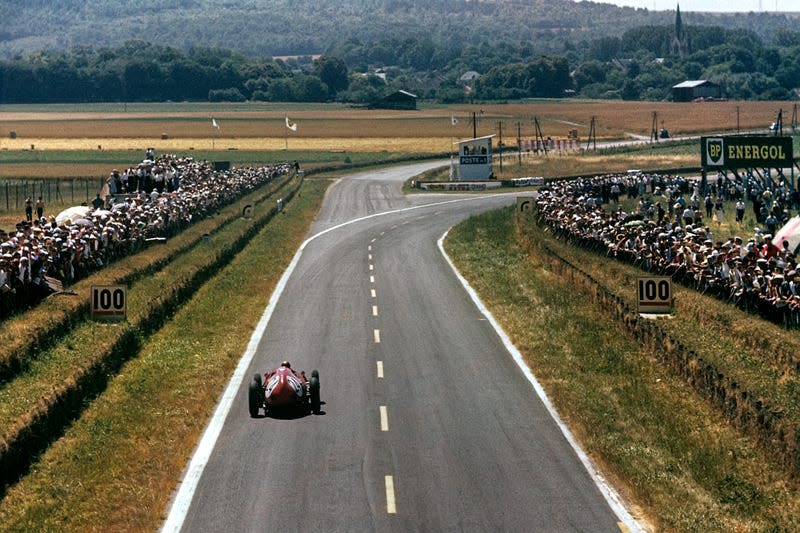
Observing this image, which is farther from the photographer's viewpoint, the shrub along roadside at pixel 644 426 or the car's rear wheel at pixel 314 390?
the car's rear wheel at pixel 314 390

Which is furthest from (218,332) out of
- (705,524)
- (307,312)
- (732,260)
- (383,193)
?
(383,193)

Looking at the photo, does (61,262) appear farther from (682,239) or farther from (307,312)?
(682,239)

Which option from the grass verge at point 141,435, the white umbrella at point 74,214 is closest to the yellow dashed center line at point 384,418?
the grass verge at point 141,435

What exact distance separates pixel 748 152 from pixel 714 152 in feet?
8.53

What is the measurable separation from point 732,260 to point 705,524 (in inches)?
716

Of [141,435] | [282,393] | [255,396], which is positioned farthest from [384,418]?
[141,435]

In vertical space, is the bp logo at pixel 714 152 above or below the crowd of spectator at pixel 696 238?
A: above

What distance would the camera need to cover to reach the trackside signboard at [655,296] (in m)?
33.9

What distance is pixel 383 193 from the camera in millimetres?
97500

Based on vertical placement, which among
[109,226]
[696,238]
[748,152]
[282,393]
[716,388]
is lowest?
[716,388]

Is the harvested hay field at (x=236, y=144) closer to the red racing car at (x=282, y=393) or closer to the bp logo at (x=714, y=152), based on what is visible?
the bp logo at (x=714, y=152)

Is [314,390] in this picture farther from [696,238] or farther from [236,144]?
[236,144]

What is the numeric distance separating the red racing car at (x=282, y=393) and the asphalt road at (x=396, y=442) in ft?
1.29

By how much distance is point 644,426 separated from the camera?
25.4 metres
